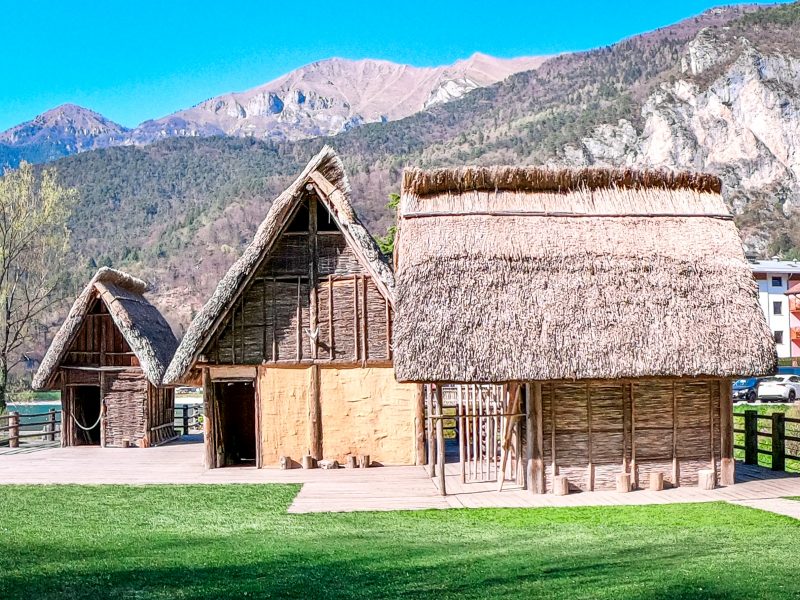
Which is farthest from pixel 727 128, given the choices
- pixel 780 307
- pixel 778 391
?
pixel 778 391

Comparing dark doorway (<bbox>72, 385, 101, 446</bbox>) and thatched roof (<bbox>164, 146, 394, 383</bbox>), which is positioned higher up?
thatched roof (<bbox>164, 146, 394, 383</bbox>)

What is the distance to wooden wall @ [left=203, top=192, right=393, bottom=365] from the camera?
59.6ft

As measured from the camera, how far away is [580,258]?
14766mm

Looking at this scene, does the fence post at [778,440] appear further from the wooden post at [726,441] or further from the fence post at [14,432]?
the fence post at [14,432]

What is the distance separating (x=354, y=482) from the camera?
15.9 metres

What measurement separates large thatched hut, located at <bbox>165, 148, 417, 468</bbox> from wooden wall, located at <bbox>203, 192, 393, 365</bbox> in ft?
0.07

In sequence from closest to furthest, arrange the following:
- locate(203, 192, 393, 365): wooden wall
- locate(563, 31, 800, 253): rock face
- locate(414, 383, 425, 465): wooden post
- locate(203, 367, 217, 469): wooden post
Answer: locate(414, 383, 425, 465): wooden post → locate(203, 367, 217, 469): wooden post → locate(203, 192, 393, 365): wooden wall → locate(563, 31, 800, 253): rock face

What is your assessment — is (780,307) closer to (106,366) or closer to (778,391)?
(778,391)

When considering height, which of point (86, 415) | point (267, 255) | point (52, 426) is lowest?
point (52, 426)

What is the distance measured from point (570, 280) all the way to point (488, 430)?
3240 mm

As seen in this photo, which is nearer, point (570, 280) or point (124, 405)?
point (570, 280)

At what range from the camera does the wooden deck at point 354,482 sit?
43.3 feet

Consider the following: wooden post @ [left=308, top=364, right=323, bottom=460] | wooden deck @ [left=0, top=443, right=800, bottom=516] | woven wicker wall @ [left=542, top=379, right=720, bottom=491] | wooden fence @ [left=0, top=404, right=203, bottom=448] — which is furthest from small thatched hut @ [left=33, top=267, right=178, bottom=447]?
woven wicker wall @ [left=542, top=379, right=720, bottom=491]

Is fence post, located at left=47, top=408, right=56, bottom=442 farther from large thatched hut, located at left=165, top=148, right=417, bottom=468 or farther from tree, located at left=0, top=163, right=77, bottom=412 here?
large thatched hut, located at left=165, top=148, right=417, bottom=468
